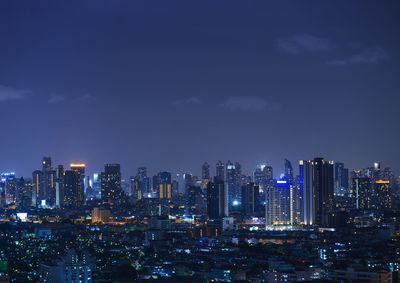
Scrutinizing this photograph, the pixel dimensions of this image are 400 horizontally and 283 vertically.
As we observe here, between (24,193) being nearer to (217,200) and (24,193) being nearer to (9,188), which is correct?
(9,188)

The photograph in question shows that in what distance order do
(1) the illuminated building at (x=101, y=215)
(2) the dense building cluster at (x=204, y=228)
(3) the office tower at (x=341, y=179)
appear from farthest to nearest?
(3) the office tower at (x=341, y=179) < (1) the illuminated building at (x=101, y=215) < (2) the dense building cluster at (x=204, y=228)

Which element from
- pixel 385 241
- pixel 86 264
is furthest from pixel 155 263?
pixel 385 241

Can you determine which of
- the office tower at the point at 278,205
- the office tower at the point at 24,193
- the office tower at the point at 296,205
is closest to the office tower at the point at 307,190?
the office tower at the point at 296,205

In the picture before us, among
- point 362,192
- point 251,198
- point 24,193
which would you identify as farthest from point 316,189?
point 24,193

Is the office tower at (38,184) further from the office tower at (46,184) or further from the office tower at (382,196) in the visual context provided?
the office tower at (382,196)

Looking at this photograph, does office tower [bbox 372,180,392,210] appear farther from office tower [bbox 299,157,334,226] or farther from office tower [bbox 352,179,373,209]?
office tower [bbox 299,157,334,226]

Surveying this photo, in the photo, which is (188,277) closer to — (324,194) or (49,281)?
(49,281)
